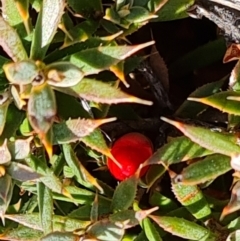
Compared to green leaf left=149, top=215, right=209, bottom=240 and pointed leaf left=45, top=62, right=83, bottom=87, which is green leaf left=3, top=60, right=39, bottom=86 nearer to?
pointed leaf left=45, top=62, right=83, bottom=87

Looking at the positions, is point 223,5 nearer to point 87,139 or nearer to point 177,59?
point 177,59

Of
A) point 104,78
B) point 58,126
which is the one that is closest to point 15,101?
point 58,126

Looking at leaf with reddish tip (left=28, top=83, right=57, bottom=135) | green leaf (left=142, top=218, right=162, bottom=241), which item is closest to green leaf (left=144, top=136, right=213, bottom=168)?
green leaf (left=142, top=218, right=162, bottom=241)

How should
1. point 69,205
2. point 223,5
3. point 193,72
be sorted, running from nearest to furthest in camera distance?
point 223,5
point 69,205
point 193,72

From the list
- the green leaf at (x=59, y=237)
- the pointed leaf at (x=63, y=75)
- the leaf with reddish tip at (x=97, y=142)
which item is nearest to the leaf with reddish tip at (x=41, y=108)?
the pointed leaf at (x=63, y=75)

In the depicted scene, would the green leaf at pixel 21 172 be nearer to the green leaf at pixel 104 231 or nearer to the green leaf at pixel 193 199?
the green leaf at pixel 104 231
